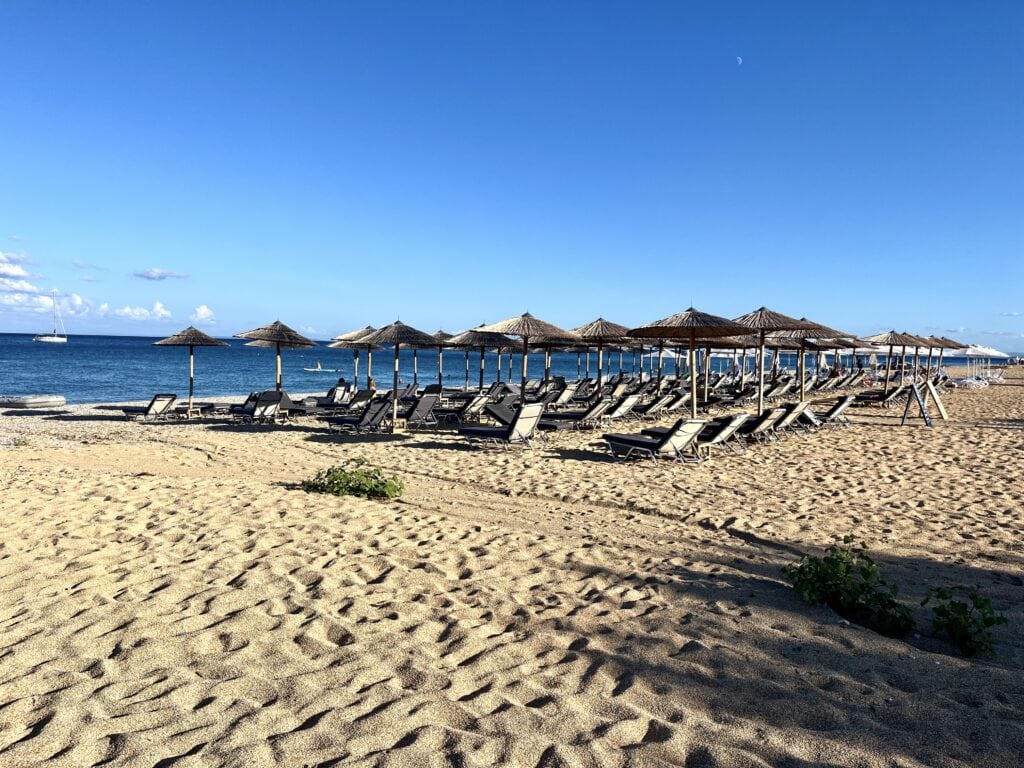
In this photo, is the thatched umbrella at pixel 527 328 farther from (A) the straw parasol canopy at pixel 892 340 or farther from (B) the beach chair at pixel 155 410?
(A) the straw parasol canopy at pixel 892 340

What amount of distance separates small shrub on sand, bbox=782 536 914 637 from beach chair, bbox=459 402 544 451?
19.9 feet

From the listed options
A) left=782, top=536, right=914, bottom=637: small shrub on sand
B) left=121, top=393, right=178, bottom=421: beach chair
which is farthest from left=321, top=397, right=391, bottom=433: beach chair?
left=782, top=536, right=914, bottom=637: small shrub on sand

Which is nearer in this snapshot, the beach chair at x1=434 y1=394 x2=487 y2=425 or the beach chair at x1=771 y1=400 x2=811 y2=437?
the beach chair at x1=771 y1=400 x2=811 y2=437

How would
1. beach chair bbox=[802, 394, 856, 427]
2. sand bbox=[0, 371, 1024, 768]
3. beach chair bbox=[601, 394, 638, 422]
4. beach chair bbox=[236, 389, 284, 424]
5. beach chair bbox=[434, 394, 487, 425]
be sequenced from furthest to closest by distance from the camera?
beach chair bbox=[236, 389, 284, 424] → beach chair bbox=[434, 394, 487, 425] → beach chair bbox=[802, 394, 856, 427] → beach chair bbox=[601, 394, 638, 422] → sand bbox=[0, 371, 1024, 768]

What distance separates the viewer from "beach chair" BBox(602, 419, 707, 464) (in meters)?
8.55

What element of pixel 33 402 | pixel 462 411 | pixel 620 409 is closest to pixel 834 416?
pixel 620 409

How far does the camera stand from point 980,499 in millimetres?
6418

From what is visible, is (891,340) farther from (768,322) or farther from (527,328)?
(527,328)

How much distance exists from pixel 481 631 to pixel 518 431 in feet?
21.4

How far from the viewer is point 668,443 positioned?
8.59 meters

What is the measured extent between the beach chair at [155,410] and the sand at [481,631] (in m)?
7.69

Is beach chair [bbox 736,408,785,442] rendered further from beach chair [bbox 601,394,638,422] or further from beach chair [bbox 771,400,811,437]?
beach chair [bbox 601,394,638,422]

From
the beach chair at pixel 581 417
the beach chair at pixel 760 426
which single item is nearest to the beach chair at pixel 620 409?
the beach chair at pixel 581 417

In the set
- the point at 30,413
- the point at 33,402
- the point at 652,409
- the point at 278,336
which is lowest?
the point at 30,413
